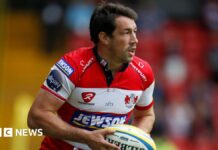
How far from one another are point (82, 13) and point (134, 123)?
27.1 feet

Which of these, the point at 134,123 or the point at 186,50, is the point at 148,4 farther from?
the point at 134,123

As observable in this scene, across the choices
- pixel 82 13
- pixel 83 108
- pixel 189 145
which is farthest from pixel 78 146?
pixel 82 13

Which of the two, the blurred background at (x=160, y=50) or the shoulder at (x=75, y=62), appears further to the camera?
the blurred background at (x=160, y=50)

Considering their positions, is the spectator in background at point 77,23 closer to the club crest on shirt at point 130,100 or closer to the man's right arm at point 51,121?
the club crest on shirt at point 130,100

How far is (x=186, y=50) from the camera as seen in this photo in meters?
15.6

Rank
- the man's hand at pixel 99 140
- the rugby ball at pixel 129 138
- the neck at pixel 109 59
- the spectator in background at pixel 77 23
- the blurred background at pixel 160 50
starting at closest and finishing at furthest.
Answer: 1. the man's hand at pixel 99 140
2. the rugby ball at pixel 129 138
3. the neck at pixel 109 59
4. the blurred background at pixel 160 50
5. the spectator in background at pixel 77 23

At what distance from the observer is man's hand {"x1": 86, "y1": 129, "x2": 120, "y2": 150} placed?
600 cm

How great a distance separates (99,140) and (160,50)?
→ 9.31 m

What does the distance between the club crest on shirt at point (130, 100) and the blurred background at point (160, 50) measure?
20.5ft

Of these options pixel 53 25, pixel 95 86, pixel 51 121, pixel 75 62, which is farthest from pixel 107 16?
pixel 53 25

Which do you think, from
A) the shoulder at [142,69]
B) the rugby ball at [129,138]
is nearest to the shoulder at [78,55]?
the shoulder at [142,69]

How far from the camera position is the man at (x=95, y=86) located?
6258 mm

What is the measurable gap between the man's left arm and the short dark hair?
92 centimetres

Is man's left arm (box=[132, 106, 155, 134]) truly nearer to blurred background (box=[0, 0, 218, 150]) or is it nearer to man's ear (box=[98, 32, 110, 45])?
man's ear (box=[98, 32, 110, 45])
